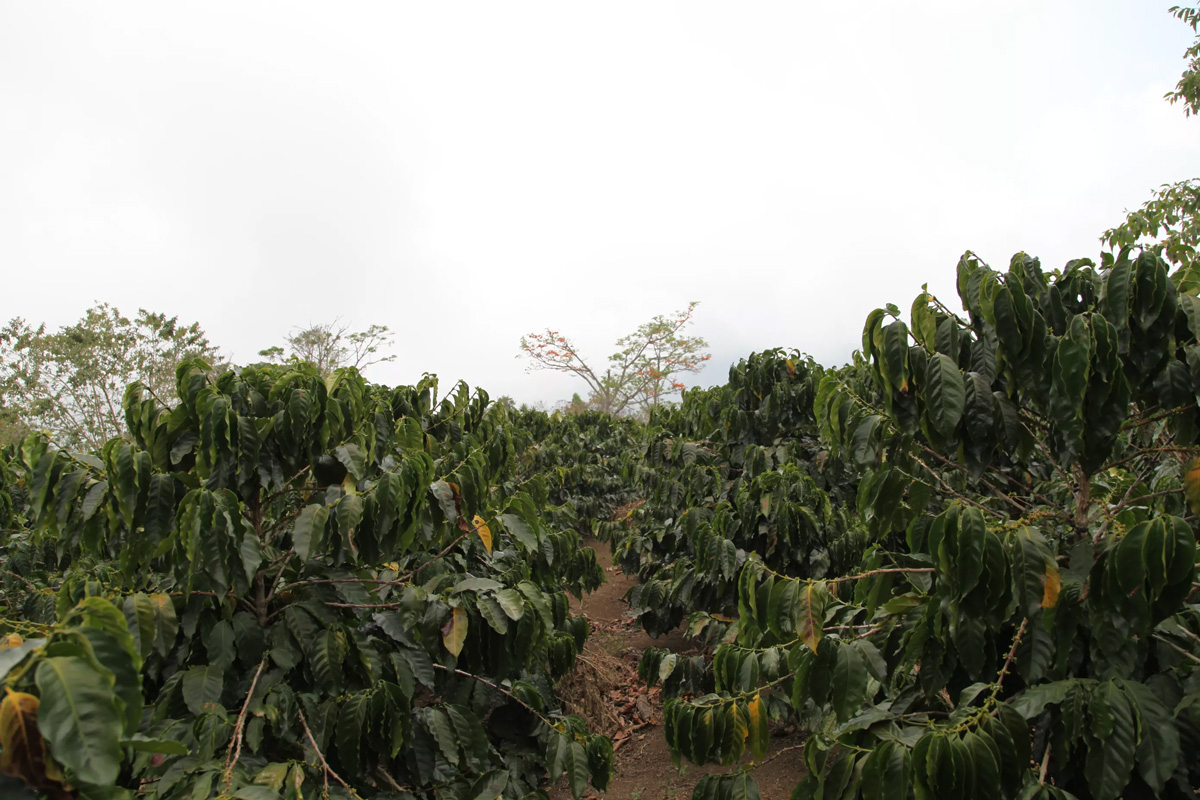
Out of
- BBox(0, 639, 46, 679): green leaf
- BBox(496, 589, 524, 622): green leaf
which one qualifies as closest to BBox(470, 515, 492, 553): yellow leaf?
BBox(496, 589, 524, 622): green leaf

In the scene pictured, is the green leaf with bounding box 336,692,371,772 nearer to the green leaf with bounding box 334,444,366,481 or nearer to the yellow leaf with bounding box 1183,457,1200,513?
the green leaf with bounding box 334,444,366,481

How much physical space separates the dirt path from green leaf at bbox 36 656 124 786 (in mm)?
3085

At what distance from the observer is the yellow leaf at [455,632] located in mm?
2438

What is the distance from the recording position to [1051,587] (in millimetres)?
1822

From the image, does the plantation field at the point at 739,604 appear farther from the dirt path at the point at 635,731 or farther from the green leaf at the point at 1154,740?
the dirt path at the point at 635,731

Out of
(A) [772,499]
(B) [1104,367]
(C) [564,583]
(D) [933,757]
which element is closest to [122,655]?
(D) [933,757]

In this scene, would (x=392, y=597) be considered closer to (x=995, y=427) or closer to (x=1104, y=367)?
(x=995, y=427)

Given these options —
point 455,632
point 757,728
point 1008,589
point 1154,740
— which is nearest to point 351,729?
point 455,632

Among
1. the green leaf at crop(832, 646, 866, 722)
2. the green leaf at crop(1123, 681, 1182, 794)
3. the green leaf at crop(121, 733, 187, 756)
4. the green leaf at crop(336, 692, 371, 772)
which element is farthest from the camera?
the green leaf at crop(336, 692, 371, 772)

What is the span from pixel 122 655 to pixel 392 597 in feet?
6.64

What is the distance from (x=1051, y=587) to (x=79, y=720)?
7.06 feet

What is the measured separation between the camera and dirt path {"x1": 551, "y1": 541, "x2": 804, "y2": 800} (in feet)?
15.1

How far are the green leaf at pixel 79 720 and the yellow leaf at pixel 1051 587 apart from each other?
209 centimetres

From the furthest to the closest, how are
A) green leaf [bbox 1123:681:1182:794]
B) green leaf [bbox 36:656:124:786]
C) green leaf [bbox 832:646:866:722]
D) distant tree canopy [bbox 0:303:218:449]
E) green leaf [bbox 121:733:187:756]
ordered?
distant tree canopy [bbox 0:303:218:449] < green leaf [bbox 832:646:866:722] < green leaf [bbox 1123:681:1182:794] < green leaf [bbox 121:733:187:756] < green leaf [bbox 36:656:124:786]
